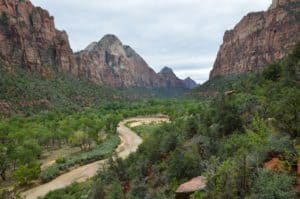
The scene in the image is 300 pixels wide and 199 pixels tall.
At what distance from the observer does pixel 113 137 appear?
227 ft

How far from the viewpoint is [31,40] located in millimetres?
136250

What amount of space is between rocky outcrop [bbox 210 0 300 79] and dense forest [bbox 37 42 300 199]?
119561 millimetres

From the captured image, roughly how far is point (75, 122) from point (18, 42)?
68.3 meters

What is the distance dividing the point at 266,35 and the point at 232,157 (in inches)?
6610

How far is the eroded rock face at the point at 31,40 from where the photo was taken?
12281 centimetres

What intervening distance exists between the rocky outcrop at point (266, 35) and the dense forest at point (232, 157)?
392 ft

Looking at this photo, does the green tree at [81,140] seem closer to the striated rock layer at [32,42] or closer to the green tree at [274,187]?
the green tree at [274,187]

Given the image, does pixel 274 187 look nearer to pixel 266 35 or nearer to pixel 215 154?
pixel 215 154

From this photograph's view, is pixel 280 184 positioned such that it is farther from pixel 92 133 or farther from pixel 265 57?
pixel 265 57

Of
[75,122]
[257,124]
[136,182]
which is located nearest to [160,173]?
[136,182]

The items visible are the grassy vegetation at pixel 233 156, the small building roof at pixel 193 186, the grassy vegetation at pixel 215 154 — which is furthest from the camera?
the small building roof at pixel 193 186

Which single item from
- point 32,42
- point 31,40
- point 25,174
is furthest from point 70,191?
point 31,40

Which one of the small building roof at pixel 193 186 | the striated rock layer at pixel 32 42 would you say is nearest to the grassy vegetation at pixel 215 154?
the small building roof at pixel 193 186

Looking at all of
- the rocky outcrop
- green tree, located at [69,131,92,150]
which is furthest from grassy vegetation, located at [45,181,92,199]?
the rocky outcrop
